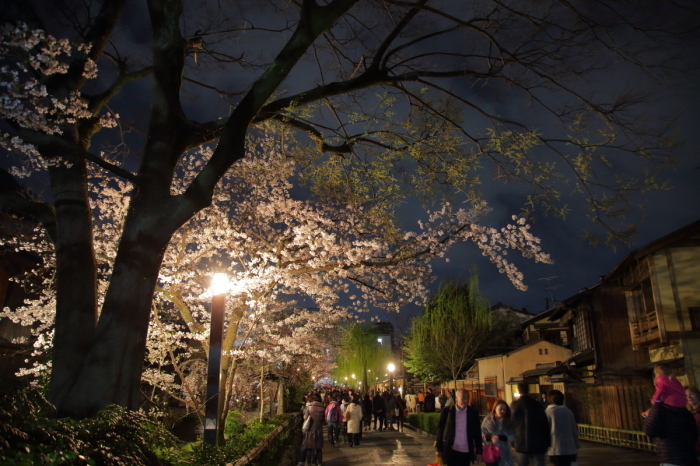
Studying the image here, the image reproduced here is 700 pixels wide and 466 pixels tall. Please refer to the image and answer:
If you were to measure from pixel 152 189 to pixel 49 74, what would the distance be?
240cm

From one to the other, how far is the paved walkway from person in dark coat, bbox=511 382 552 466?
5.25 m

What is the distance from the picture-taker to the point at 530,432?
20.8 feet

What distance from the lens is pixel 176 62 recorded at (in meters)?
6.78

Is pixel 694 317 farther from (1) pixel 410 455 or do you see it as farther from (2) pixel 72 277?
(2) pixel 72 277

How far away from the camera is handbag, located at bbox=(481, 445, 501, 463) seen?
6621mm

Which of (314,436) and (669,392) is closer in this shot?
(669,392)

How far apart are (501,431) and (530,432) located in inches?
23.8

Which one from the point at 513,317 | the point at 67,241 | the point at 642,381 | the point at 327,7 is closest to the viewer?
the point at 67,241

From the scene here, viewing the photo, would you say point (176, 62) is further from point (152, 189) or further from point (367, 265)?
point (367, 265)

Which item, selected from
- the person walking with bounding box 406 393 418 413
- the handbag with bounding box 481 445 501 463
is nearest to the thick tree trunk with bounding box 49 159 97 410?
the handbag with bounding box 481 445 501 463

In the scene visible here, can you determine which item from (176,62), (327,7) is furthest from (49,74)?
(327,7)

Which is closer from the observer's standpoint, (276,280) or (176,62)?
(176,62)

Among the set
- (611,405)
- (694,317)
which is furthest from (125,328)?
(694,317)

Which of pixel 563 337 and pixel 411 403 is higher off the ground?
pixel 563 337
